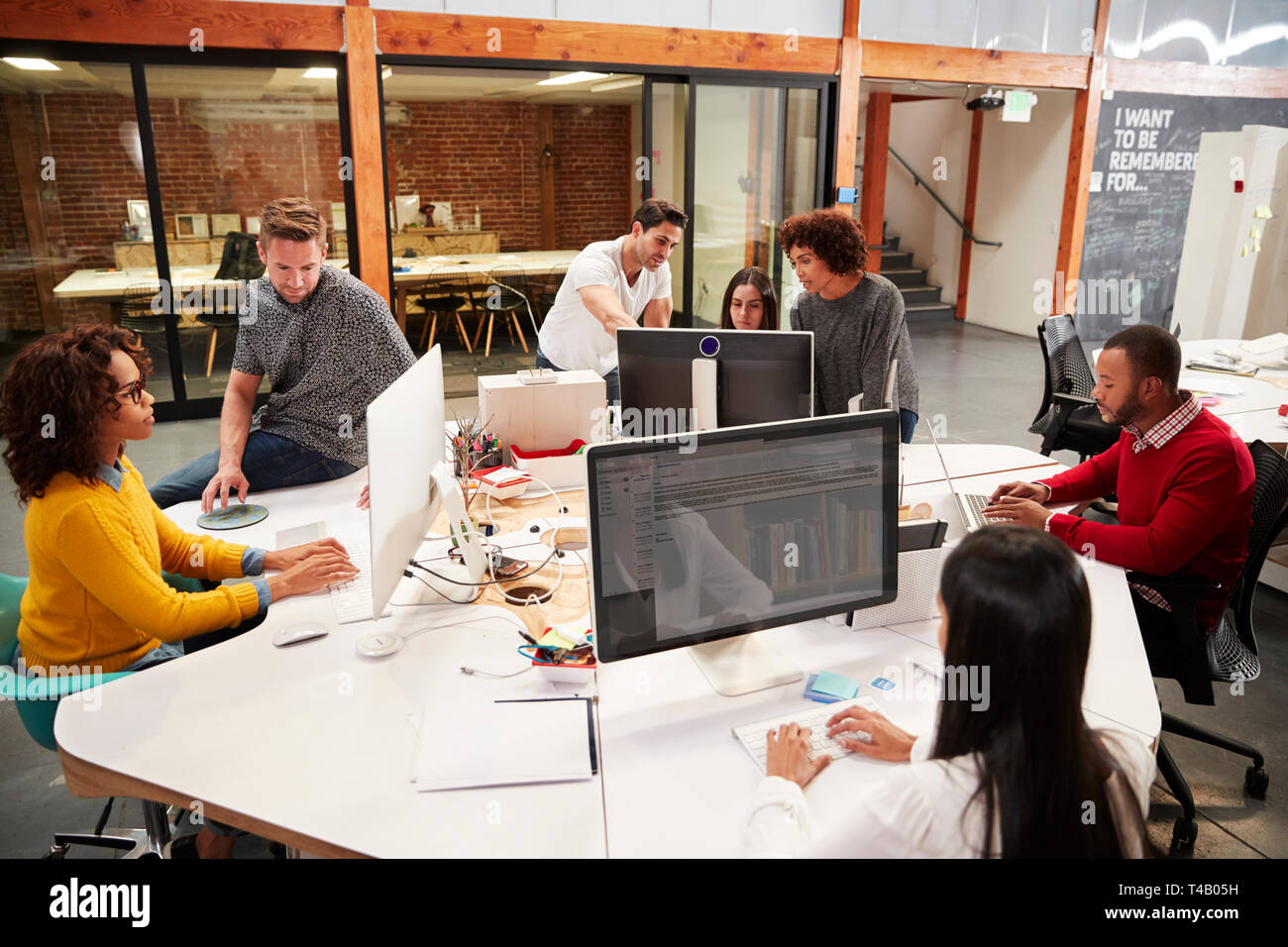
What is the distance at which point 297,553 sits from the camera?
232cm

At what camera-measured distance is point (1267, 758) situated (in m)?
2.87

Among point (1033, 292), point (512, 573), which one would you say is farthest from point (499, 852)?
point (1033, 292)

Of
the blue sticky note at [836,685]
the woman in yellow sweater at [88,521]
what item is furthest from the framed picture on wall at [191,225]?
the blue sticky note at [836,685]

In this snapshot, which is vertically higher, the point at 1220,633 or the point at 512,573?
the point at 512,573

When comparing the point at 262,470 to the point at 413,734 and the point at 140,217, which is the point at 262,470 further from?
the point at 140,217

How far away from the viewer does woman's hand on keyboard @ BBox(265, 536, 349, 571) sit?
2.29 metres

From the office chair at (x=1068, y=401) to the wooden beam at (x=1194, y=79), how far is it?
16.1 feet

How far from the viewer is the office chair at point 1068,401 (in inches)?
182

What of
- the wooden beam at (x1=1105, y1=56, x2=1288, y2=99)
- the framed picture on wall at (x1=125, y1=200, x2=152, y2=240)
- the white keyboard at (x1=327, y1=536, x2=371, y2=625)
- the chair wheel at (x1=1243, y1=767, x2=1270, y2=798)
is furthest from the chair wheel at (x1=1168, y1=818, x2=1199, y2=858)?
the wooden beam at (x1=1105, y1=56, x2=1288, y2=99)

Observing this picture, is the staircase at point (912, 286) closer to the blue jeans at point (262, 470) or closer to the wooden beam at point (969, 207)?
the wooden beam at point (969, 207)

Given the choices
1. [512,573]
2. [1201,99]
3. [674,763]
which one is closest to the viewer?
[674,763]

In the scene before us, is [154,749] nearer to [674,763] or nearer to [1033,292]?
[674,763]
